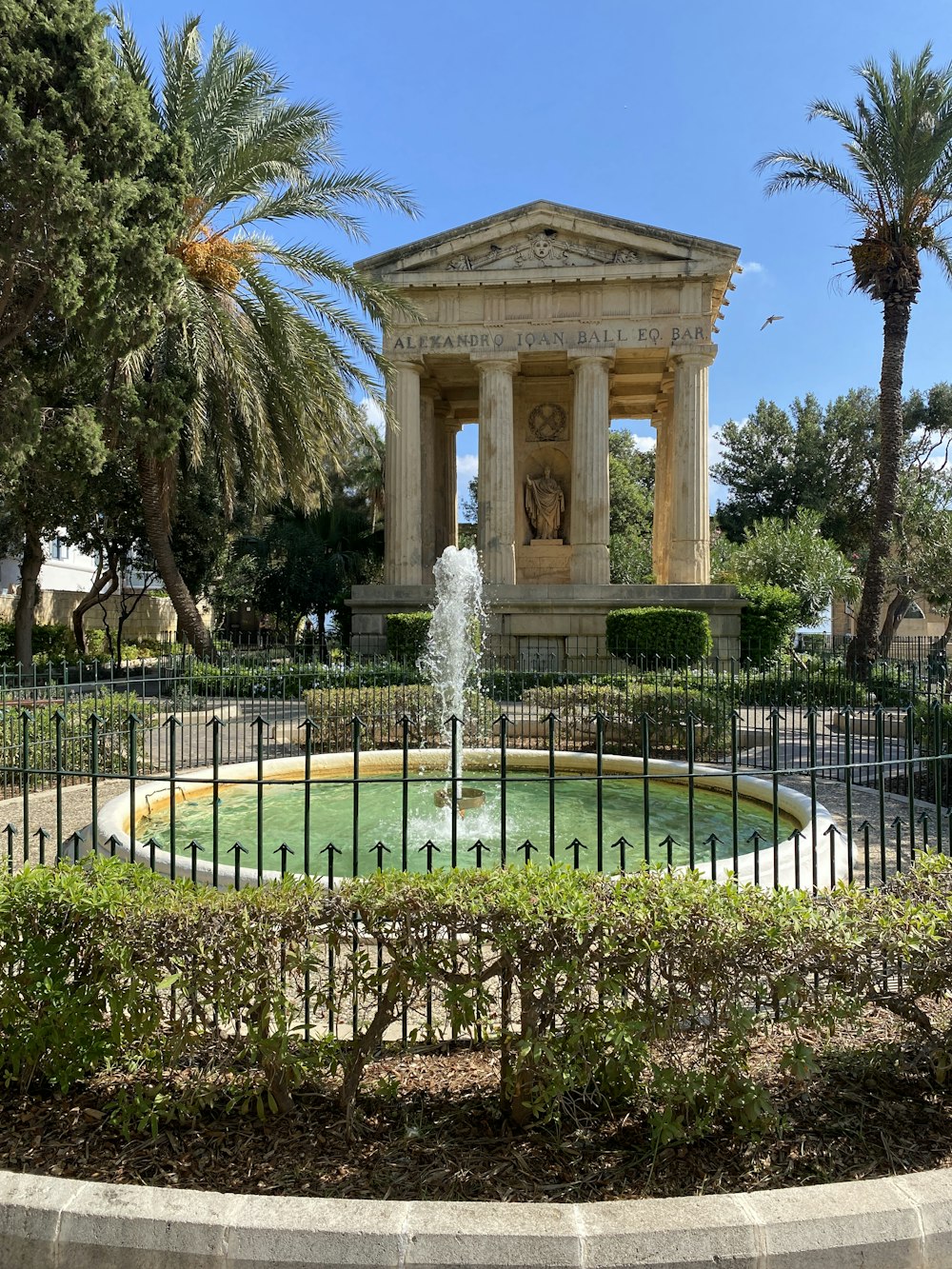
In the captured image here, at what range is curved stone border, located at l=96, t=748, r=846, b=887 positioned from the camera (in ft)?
17.4

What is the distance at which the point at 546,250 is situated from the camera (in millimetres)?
22609

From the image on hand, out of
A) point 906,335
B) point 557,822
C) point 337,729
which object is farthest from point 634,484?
point 557,822

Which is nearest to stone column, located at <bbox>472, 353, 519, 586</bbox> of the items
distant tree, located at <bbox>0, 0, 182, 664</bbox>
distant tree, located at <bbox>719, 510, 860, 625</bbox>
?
distant tree, located at <bbox>719, 510, 860, 625</bbox>

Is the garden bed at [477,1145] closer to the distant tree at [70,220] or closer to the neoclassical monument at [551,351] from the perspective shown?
the distant tree at [70,220]

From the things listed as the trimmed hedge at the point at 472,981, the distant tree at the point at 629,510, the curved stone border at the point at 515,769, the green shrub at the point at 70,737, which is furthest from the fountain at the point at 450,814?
the distant tree at the point at 629,510

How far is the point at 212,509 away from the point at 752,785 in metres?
20.7

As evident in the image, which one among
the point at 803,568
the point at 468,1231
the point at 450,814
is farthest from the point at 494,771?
the point at 803,568

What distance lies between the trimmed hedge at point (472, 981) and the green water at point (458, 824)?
8.98 feet

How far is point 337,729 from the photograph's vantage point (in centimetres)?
1140

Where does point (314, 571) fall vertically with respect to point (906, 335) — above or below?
below

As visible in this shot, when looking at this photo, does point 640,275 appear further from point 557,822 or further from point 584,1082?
point 584,1082

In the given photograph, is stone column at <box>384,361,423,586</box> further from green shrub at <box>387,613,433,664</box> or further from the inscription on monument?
green shrub at <box>387,613,433,664</box>

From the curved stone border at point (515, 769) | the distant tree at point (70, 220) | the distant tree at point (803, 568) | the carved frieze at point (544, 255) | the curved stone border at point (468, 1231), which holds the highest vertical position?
the carved frieze at point (544, 255)

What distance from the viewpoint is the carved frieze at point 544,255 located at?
2244 centimetres
